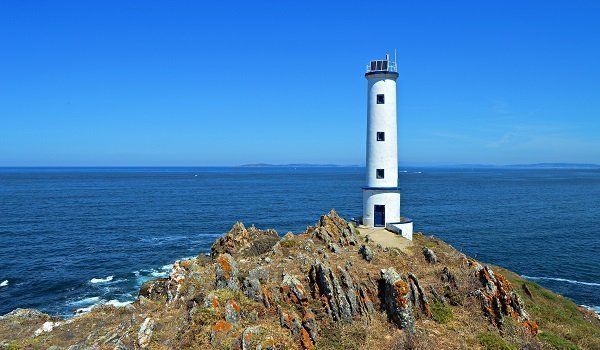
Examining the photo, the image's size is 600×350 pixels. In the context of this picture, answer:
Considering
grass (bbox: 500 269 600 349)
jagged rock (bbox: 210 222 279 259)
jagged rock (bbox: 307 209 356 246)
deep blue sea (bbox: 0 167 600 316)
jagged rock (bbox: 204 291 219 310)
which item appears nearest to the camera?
jagged rock (bbox: 204 291 219 310)

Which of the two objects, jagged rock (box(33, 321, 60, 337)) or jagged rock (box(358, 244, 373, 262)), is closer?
jagged rock (box(33, 321, 60, 337))

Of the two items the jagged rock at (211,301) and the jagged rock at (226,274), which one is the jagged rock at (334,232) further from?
the jagged rock at (211,301)

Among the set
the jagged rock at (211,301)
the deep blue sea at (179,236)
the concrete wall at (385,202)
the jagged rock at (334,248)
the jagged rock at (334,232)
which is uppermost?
the concrete wall at (385,202)

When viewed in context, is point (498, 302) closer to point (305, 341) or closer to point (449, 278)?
point (449, 278)

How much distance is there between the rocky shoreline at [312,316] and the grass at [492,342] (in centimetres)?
4

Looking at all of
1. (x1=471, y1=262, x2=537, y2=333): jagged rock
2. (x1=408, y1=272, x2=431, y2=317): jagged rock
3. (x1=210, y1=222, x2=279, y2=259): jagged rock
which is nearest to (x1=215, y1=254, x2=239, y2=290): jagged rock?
(x1=408, y1=272, x2=431, y2=317): jagged rock

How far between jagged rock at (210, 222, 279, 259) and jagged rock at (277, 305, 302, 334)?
16.0 meters

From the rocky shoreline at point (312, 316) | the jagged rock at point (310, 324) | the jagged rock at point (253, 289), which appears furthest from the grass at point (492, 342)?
the jagged rock at point (253, 289)

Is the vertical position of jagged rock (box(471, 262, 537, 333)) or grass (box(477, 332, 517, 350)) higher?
jagged rock (box(471, 262, 537, 333))

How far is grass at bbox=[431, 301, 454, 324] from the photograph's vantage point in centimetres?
1945

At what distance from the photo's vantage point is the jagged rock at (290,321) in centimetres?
1742

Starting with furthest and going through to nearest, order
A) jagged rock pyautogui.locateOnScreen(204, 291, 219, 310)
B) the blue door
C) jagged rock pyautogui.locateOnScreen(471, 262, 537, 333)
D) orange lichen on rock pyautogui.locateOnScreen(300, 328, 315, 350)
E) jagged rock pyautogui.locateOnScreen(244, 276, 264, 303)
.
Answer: the blue door < jagged rock pyautogui.locateOnScreen(471, 262, 537, 333) < jagged rock pyautogui.locateOnScreen(244, 276, 264, 303) < jagged rock pyautogui.locateOnScreen(204, 291, 219, 310) < orange lichen on rock pyautogui.locateOnScreen(300, 328, 315, 350)

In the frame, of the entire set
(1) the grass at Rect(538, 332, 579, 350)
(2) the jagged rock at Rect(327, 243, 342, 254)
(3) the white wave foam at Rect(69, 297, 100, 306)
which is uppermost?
(2) the jagged rock at Rect(327, 243, 342, 254)

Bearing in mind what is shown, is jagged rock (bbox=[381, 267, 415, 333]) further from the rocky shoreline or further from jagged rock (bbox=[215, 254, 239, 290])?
jagged rock (bbox=[215, 254, 239, 290])
